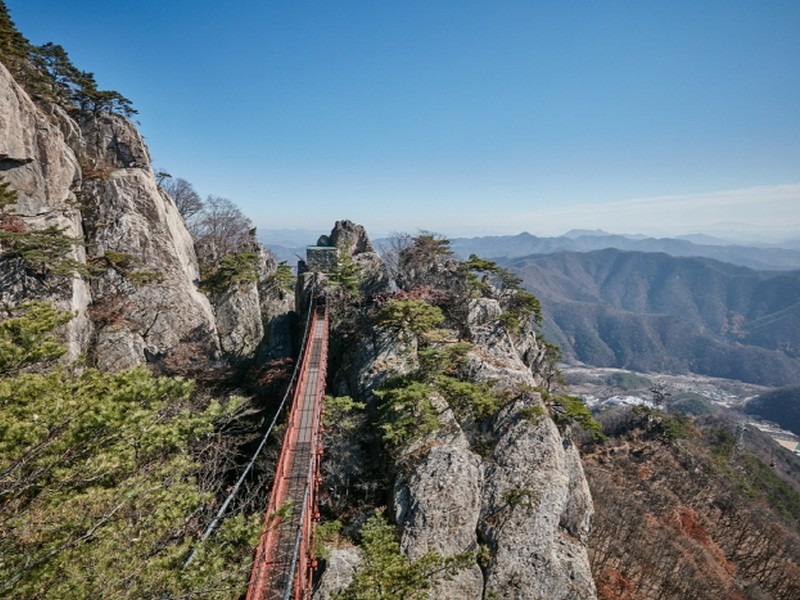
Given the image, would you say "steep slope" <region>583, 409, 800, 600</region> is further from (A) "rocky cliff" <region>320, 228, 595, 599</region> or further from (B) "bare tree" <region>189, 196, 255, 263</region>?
(B) "bare tree" <region>189, 196, 255, 263</region>

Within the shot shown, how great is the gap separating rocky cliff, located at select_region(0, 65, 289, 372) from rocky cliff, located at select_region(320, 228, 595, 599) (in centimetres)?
1126

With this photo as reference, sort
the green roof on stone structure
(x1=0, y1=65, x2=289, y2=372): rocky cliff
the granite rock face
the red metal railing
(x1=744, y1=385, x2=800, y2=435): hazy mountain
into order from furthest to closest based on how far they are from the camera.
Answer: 1. (x1=744, y1=385, x2=800, y2=435): hazy mountain
2. the green roof on stone structure
3. (x1=0, y1=65, x2=289, y2=372): rocky cliff
4. the granite rock face
5. the red metal railing

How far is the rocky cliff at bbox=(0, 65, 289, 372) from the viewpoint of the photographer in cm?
1766

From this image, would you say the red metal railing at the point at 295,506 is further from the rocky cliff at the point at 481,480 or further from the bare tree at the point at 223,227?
the bare tree at the point at 223,227

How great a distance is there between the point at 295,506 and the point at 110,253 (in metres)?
18.9

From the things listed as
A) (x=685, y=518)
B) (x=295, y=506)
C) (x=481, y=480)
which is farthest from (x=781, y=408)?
(x=295, y=506)

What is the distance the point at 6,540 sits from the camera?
4684 mm

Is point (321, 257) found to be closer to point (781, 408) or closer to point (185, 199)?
point (185, 199)

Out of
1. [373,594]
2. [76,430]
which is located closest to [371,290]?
[373,594]

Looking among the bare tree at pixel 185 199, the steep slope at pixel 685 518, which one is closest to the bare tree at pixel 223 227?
the bare tree at pixel 185 199

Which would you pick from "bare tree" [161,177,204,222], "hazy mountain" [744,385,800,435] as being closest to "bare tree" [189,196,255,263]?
"bare tree" [161,177,204,222]

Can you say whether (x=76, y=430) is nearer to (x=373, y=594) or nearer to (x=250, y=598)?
(x=250, y=598)

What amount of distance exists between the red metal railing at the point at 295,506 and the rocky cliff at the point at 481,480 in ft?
5.22

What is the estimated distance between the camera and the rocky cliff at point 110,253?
695 inches
